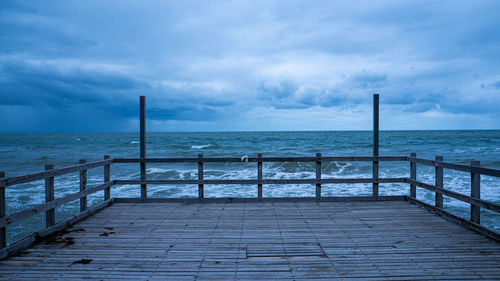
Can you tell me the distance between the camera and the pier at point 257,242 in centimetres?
343

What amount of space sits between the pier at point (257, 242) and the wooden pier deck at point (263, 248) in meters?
0.01

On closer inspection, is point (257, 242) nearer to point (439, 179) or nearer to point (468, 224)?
point (468, 224)

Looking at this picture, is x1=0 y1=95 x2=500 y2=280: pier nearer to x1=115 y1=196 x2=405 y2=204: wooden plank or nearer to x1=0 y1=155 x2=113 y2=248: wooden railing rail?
x1=0 y1=155 x2=113 y2=248: wooden railing rail

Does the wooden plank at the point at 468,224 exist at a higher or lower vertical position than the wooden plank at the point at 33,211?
lower

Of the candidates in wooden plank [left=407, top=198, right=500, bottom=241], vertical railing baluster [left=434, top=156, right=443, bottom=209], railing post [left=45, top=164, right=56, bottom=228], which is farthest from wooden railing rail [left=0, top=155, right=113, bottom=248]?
vertical railing baluster [left=434, top=156, right=443, bottom=209]

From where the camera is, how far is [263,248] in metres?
4.11

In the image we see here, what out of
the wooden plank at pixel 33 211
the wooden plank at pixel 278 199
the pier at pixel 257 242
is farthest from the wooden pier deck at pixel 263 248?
the wooden plank at pixel 278 199

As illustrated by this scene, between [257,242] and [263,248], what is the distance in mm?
253

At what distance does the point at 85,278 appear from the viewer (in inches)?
129

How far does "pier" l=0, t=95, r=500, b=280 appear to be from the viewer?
3.43 m

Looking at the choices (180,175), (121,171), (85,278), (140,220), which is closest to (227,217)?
(140,220)

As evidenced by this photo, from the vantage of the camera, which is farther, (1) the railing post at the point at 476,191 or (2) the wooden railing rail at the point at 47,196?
(1) the railing post at the point at 476,191

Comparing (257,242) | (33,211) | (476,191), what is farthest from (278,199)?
(33,211)

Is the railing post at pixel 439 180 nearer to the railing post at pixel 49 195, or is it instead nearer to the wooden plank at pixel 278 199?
the wooden plank at pixel 278 199
